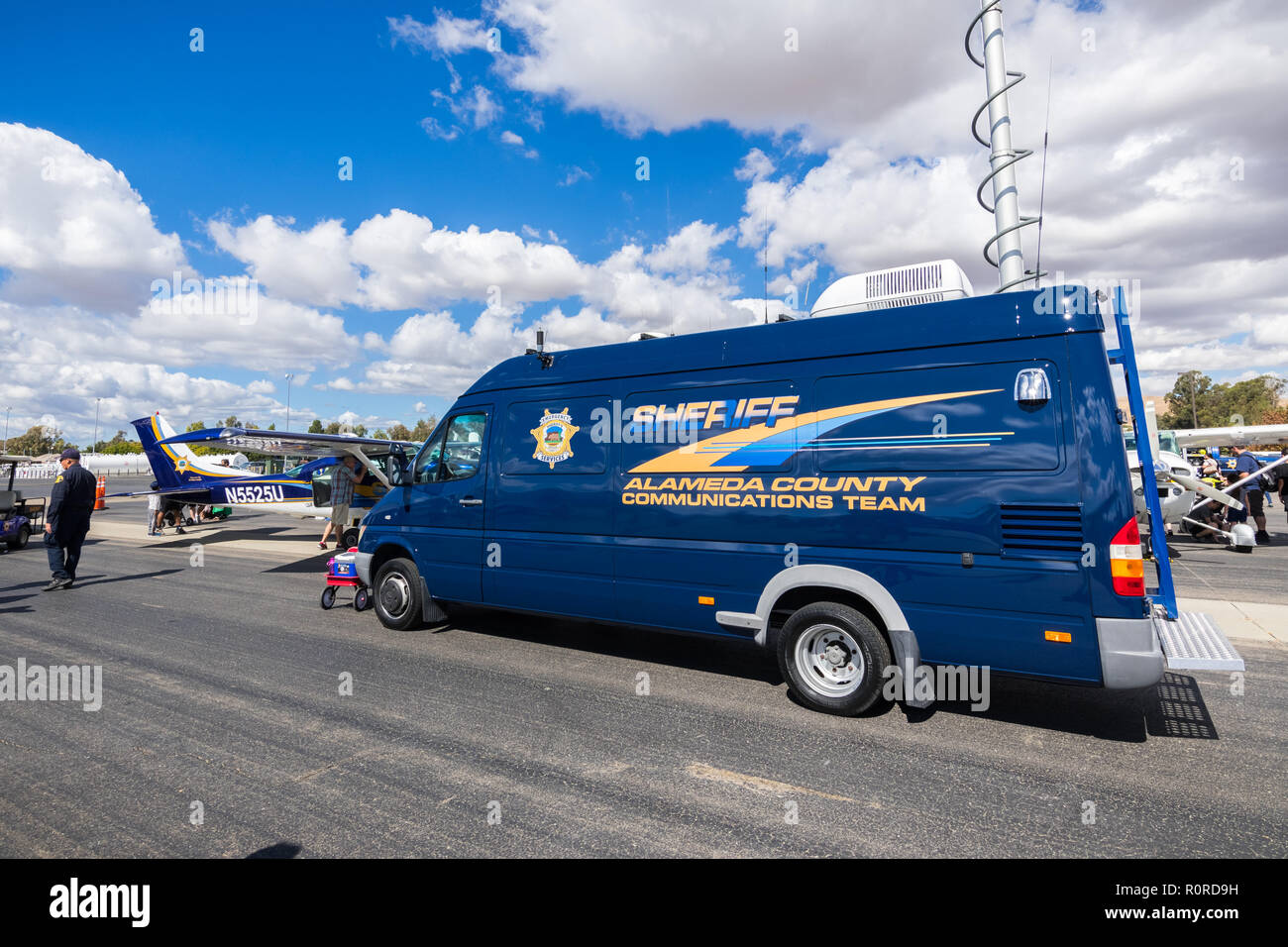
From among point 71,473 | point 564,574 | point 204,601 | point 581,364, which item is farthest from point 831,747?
point 71,473

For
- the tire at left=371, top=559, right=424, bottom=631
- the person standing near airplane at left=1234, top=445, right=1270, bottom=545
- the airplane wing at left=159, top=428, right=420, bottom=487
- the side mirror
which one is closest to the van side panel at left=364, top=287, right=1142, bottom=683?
the tire at left=371, top=559, right=424, bottom=631

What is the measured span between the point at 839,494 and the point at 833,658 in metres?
1.24

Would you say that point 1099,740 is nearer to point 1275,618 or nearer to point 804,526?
point 804,526

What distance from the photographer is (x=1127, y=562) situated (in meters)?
3.89

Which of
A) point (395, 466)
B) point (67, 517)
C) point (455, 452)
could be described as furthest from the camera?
Answer: point (395, 466)

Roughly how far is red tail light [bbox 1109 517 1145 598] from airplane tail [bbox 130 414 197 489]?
2083 cm

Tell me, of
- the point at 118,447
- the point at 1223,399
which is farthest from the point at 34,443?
the point at 1223,399

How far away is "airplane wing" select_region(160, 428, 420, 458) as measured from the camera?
11.5 meters

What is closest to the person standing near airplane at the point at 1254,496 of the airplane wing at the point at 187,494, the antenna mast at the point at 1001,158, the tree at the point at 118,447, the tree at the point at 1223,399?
the antenna mast at the point at 1001,158

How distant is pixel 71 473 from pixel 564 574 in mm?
8861

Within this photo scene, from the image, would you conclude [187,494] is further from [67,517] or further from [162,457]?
[67,517]

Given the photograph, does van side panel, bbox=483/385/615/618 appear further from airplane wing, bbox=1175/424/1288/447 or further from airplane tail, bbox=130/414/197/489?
airplane wing, bbox=1175/424/1288/447

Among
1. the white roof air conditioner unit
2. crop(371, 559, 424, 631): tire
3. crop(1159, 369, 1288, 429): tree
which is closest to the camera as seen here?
the white roof air conditioner unit

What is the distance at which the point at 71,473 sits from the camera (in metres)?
10.1
